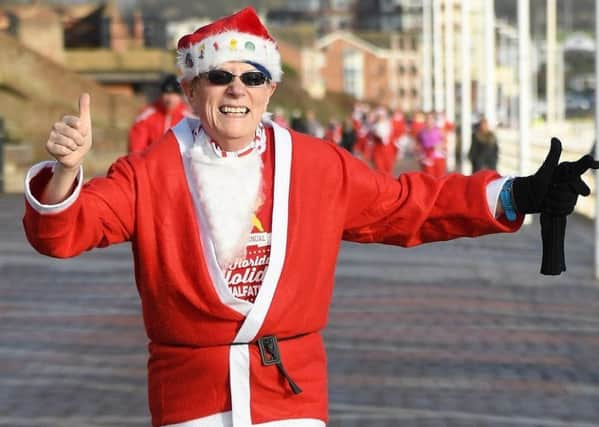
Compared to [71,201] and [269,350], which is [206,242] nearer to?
[269,350]

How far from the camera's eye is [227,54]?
16.5 feet

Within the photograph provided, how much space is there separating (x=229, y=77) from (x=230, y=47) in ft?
0.37

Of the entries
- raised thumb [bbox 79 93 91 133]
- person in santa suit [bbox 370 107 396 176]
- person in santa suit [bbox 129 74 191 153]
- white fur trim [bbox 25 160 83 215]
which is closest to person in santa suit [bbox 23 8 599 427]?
white fur trim [bbox 25 160 83 215]

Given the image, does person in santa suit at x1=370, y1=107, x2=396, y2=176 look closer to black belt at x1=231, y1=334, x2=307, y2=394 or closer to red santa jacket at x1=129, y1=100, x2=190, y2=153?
red santa jacket at x1=129, y1=100, x2=190, y2=153

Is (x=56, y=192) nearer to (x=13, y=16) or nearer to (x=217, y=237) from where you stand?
(x=217, y=237)

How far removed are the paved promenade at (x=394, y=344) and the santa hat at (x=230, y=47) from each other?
155 inches

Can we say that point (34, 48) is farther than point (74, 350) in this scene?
Yes

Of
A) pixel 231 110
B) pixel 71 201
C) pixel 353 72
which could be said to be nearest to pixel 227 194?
pixel 231 110

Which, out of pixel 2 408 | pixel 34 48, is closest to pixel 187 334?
pixel 2 408

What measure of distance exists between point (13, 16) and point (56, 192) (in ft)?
120

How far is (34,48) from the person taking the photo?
40.1 meters

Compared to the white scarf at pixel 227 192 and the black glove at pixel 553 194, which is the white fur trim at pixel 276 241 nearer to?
the white scarf at pixel 227 192

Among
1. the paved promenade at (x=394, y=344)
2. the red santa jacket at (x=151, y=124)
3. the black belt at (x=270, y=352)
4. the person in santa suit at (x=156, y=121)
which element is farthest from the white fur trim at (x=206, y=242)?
the red santa jacket at (x=151, y=124)

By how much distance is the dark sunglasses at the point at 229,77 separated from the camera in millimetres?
4969
